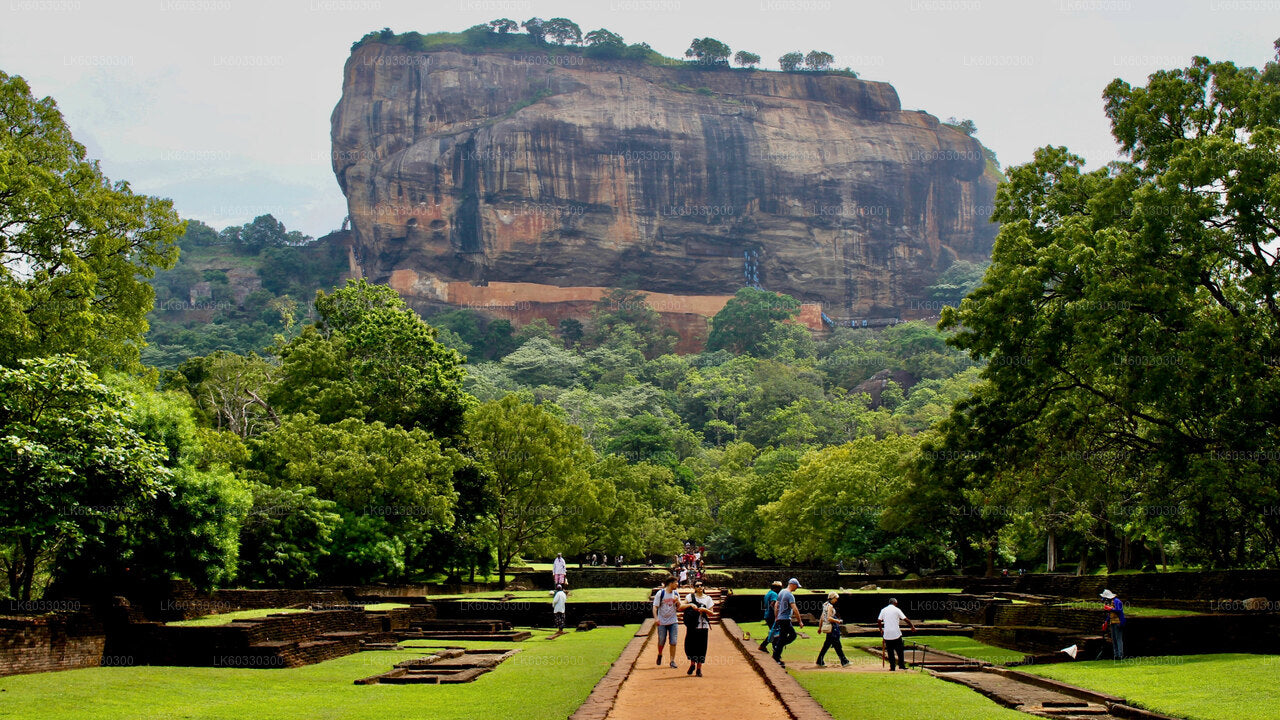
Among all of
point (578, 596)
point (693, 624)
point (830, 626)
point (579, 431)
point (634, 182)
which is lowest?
point (578, 596)

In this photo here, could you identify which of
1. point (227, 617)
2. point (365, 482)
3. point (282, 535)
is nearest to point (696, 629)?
point (227, 617)

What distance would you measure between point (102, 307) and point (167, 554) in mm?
6982

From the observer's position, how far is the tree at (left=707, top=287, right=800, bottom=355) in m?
112

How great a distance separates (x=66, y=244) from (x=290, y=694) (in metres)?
12.8

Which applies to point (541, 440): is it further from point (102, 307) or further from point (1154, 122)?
point (1154, 122)

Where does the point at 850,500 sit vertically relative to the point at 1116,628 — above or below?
above

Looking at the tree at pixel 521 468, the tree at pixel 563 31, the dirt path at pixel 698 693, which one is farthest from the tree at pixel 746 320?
the dirt path at pixel 698 693

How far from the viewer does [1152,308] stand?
16.6 meters

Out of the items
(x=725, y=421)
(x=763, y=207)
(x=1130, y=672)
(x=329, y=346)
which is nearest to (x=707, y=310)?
(x=763, y=207)

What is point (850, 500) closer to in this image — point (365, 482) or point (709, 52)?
point (365, 482)

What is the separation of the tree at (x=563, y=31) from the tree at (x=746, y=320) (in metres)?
42.4

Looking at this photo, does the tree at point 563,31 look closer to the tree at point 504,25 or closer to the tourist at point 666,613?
the tree at point 504,25

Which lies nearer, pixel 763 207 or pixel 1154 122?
pixel 1154 122

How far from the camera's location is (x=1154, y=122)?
749 inches
